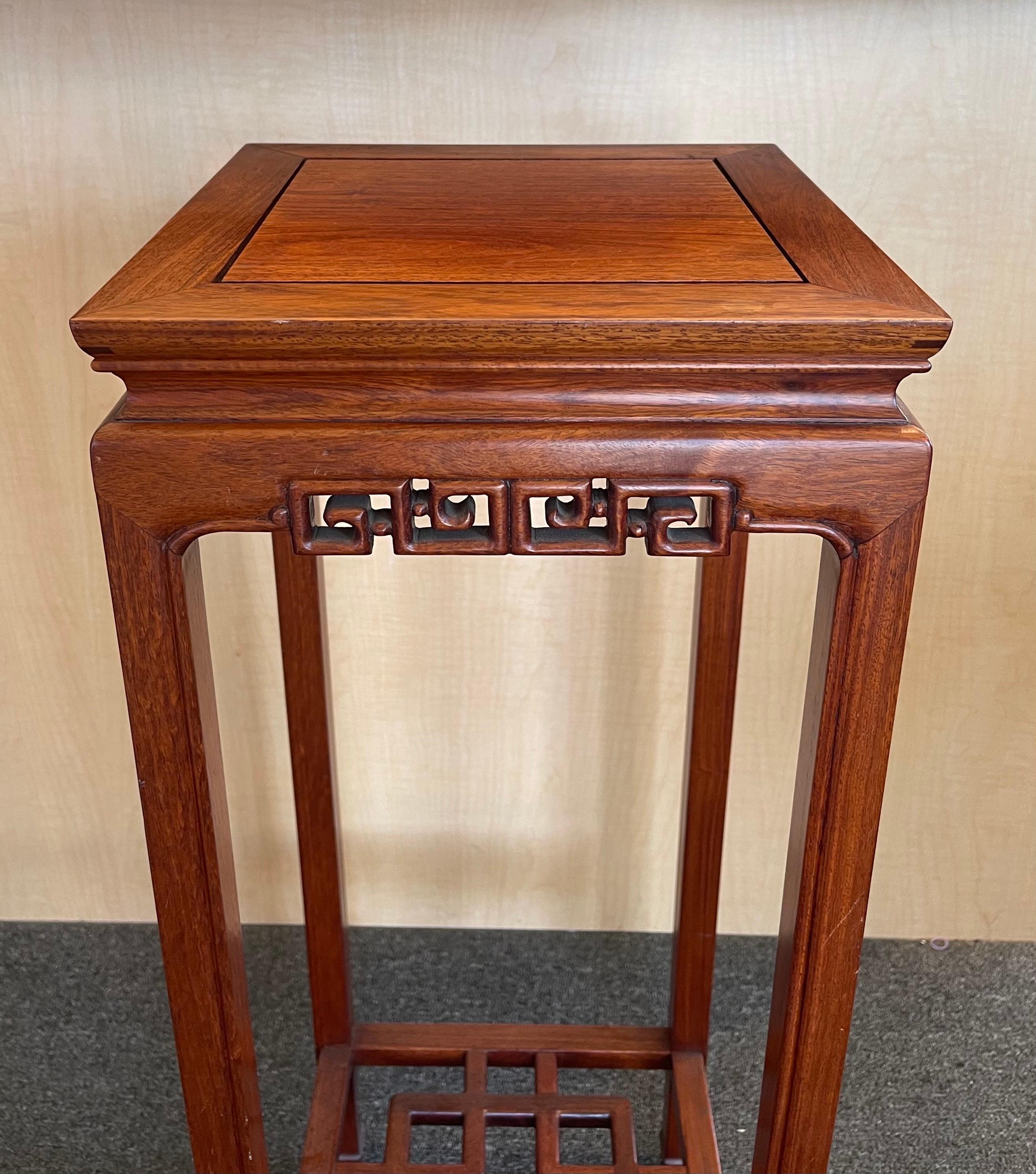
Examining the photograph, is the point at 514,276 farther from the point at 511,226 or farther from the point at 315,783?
the point at 315,783

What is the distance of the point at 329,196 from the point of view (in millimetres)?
705

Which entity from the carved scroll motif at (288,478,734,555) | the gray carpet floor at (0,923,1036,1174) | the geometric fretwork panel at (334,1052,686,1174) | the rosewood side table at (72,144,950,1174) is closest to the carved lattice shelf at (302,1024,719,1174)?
the geometric fretwork panel at (334,1052,686,1174)

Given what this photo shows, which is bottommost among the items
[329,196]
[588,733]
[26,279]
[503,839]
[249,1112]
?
[503,839]

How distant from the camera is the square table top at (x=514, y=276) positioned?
52 centimetres

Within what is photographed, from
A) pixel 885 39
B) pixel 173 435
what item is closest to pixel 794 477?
pixel 173 435

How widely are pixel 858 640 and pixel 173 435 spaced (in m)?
0.32

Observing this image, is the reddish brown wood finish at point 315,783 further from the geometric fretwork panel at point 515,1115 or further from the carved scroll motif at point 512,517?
the carved scroll motif at point 512,517

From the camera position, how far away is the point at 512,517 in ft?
1.85

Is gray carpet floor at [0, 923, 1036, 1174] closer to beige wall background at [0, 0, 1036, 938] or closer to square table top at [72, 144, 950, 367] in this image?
beige wall background at [0, 0, 1036, 938]

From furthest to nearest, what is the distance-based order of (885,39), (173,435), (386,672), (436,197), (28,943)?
(28,943)
(386,672)
(885,39)
(436,197)
(173,435)

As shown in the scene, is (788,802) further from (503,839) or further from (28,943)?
(28,943)

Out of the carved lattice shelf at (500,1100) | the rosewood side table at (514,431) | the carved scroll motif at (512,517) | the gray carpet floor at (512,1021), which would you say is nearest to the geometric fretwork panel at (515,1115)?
the carved lattice shelf at (500,1100)

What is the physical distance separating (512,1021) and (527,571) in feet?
1.46

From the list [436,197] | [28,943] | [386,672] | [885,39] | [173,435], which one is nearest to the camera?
[173,435]
